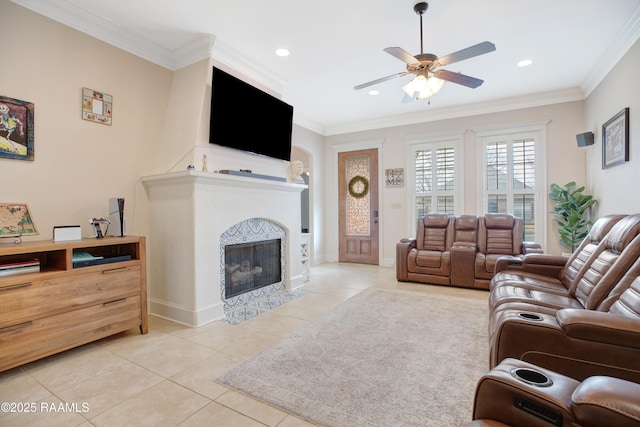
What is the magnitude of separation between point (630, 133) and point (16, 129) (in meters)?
5.70

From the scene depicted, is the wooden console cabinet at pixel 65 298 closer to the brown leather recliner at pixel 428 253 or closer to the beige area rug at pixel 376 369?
the beige area rug at pixel 376 369

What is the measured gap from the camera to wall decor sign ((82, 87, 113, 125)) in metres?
2.83

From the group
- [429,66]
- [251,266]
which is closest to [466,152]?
[429,66]

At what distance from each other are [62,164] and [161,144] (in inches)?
38.2

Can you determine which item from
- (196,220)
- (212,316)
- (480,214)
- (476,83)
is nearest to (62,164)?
(196,220)

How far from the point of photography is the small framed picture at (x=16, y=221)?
2.28 metres

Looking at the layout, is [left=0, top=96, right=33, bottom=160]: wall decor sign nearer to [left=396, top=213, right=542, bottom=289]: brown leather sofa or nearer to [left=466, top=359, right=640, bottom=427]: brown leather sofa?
[left=466, top=359, right=640, bottom=427]: brown leather sofa

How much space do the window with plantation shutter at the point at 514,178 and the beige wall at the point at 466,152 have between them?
157mm

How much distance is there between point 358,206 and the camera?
21.0ft

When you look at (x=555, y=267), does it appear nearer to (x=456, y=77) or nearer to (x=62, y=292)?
(x=456, y=77)

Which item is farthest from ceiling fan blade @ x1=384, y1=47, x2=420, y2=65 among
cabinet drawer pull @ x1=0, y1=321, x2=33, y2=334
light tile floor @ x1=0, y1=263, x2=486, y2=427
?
cabinet drawer pull @ x1=0, y1=321, x2=33, y2=334

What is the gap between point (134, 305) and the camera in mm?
2717

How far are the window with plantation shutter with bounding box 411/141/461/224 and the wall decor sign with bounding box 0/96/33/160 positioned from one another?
5347mm

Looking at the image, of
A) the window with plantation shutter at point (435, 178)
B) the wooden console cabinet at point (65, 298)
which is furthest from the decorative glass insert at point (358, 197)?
the wooden console cabinet at point (65, 298)
